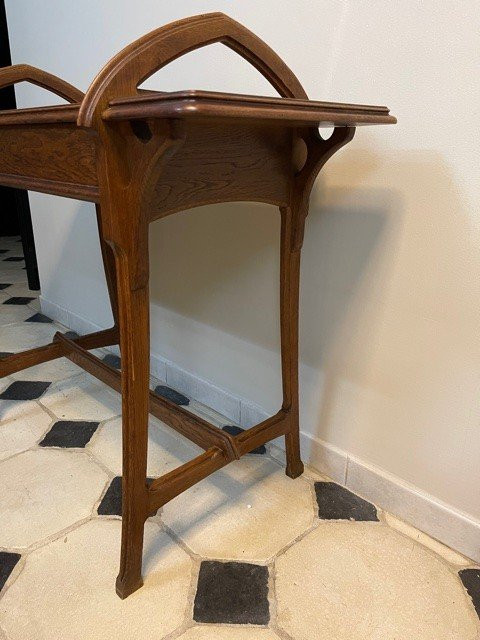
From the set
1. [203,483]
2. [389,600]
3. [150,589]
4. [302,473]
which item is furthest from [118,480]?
[389,600]

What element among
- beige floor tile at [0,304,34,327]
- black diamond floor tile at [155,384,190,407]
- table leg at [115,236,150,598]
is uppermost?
table leg at [115,236,150,598]

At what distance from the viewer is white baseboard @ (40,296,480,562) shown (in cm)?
94

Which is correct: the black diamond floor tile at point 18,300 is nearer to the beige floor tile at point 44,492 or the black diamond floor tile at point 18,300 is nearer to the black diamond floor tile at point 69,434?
the black diamond floor tile at point 69,434

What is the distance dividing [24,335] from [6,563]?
124 centimetres

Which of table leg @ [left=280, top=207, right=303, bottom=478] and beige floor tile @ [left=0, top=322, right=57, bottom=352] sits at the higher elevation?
table leg @ [left=280, top=207, right=303, bottom=478]

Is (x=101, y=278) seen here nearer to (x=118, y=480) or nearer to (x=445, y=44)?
(x=118, y=480)

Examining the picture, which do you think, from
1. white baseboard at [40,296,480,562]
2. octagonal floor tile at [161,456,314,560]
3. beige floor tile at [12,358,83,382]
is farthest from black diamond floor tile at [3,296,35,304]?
octagonal floor tile at [161,456,314,560]

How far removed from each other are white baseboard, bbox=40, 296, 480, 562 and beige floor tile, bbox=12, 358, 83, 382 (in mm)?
459

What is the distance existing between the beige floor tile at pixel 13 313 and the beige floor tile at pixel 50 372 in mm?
541

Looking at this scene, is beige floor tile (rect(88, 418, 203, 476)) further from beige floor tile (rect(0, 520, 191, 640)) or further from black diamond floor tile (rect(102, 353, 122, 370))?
black diamond floor tile (rect(102, 353, 122, 370))

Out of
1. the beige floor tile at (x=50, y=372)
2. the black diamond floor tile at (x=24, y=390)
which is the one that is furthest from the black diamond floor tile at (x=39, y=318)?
the black diamond floor tile at (x=24, y=390)

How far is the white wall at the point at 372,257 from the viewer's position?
0.81m

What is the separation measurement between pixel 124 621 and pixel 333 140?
92 centimetres

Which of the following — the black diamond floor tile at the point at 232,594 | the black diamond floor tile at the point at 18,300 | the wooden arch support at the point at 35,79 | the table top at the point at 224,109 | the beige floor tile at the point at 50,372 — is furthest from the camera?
the black diamond floor tile at the point at 18,300
